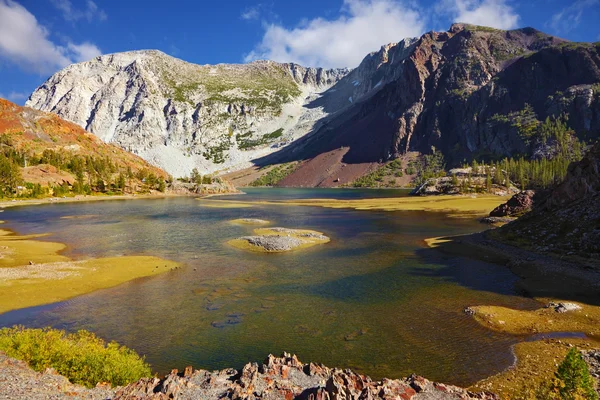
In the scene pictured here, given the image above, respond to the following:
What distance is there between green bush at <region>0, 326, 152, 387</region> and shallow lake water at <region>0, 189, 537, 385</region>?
8.97 ft

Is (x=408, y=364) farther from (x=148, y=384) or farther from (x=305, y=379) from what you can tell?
(x=148, y=384)

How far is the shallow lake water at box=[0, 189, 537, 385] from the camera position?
19.8m

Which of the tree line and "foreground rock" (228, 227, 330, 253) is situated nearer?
"foreground rock" (228, 227, 330, 253)

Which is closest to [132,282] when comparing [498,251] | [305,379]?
[305,379]

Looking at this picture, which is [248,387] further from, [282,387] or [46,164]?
[46,164]

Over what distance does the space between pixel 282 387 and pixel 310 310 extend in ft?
45.1

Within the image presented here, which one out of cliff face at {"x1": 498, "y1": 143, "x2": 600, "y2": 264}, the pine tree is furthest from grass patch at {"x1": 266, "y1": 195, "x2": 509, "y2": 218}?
the pine tree

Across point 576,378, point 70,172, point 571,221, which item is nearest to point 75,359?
point 576,378

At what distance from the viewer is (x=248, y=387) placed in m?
13.3

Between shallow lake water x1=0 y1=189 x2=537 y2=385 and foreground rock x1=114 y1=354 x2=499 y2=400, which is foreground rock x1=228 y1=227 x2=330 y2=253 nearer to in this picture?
shallow lake water x1=0 y1=189 x2=537 y2=385

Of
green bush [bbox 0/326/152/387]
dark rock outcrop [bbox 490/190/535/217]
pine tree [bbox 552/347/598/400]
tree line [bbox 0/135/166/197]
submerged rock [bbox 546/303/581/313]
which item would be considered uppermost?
tree line [bbox 0/135/166/197]

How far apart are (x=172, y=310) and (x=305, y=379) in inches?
622

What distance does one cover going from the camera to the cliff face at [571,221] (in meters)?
39.4

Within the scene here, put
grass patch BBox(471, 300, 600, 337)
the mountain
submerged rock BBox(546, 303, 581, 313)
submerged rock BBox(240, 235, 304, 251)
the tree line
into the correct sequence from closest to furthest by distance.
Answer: grass patch BBox(471, 300, 600, 337), submerged rock BBox(546, 303, 581, 313), submerged rock BBox(240, 235, 304, 251), the tree line, the mountain
